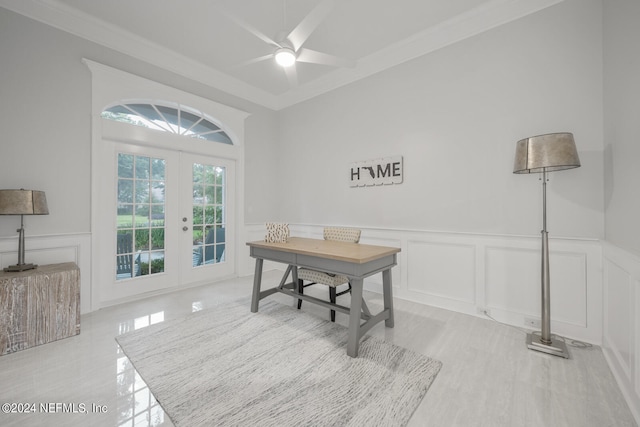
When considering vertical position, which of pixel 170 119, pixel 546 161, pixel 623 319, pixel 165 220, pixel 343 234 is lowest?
pixel 623 319

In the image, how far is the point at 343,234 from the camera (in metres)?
3.03

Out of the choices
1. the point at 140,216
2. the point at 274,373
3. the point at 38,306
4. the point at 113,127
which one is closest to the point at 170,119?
the point at 113,127

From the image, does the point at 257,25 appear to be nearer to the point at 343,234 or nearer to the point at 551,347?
the point at 343,234

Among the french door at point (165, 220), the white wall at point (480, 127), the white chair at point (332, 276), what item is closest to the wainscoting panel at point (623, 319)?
the white wall at point (480, 127)

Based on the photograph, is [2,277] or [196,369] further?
[2,277]

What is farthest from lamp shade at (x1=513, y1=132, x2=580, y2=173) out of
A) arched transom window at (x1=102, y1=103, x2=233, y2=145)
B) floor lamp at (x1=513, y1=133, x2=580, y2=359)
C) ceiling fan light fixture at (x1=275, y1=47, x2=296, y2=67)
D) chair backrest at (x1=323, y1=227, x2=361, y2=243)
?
arched transom window at (x1=102, y1=103, x2=233, y2=145)

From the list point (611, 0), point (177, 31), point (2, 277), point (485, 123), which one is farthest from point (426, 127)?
point (2, 277)

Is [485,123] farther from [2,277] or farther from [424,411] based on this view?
[2,277]

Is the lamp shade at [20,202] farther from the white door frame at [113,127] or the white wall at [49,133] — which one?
the white door frame at [113,127]

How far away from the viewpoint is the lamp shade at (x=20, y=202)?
85.0 inches

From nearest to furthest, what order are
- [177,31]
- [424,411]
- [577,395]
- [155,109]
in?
[424,411]
[577,395]
[177,31]
[155,109]

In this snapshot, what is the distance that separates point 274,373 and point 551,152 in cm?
261

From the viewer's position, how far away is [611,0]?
1.98 meters

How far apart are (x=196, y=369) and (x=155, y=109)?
327 cm
